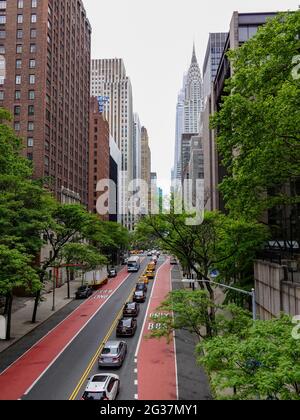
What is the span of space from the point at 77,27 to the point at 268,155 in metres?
80.6

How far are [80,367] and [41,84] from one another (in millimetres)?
51153

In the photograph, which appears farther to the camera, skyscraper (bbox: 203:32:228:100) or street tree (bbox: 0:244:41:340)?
skyscraper (bbox: 203:32:228:100)

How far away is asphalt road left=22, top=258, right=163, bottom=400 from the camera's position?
18.7 meters

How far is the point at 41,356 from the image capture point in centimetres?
2523

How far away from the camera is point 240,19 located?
42375 mm

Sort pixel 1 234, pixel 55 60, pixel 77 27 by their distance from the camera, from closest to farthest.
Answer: pixel 1 234 → pixel 55 60 → pixel 77 27

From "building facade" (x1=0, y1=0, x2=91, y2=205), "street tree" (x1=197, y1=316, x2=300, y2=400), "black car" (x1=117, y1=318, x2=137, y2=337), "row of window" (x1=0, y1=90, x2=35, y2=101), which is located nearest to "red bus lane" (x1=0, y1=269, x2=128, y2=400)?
"black car" (x1=117, y1=318, x2=137, y2=337)

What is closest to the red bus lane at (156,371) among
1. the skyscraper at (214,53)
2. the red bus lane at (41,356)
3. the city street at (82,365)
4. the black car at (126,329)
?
the city street at (82,365)

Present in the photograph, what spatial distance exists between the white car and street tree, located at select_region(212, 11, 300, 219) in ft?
36.5

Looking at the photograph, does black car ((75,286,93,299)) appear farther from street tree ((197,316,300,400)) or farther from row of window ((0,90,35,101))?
street tree ((197,316,300,400))

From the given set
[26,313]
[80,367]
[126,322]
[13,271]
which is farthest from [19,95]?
[80,367]

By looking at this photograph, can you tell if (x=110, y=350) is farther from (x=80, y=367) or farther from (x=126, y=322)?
(x=126, y=322)

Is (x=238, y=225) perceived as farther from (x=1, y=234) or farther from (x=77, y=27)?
(x=77, y=27)
